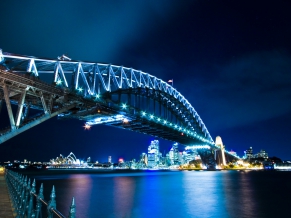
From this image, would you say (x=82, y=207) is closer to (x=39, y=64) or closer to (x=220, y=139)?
(x=39, y=64)

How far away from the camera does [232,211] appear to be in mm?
17812

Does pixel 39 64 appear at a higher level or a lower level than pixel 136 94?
lower

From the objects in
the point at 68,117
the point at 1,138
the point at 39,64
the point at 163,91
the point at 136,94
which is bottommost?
the point at 1,138

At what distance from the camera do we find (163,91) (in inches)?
2803

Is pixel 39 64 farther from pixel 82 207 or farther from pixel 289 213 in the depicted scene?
pixel 289 213

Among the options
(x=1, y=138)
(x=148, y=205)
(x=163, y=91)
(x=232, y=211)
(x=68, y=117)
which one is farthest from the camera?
(x=163, y=91)

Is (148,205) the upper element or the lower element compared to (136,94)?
lower

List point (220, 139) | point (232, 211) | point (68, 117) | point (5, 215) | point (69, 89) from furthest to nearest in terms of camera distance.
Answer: point (220, 139) → point (68, 117) → point (69, 89) → point (232, 211) → point (5, 215)

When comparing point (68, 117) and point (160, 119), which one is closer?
point (68, 117)

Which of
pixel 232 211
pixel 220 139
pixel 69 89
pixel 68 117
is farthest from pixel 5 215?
pixel 220 139

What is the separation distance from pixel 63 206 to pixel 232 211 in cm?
1178

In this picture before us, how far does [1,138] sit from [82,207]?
8.63 meters

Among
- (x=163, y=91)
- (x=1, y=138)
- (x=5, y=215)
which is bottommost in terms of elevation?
(x=5, y=215)

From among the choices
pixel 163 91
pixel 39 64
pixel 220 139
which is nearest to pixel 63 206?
pixel 39 64
